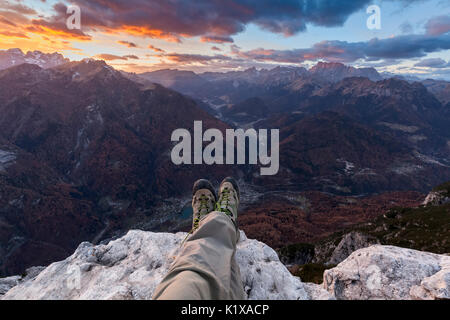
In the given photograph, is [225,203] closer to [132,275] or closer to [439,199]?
[132,275]

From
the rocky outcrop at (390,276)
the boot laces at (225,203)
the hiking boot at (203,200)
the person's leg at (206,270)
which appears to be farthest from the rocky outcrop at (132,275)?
the person's leg at (206,270)

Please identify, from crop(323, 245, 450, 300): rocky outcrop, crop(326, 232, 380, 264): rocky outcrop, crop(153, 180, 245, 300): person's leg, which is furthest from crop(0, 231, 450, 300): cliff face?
crop(326, 232, 380, 264): rocky outcrop

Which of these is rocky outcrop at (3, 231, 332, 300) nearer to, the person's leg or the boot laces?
the boot laces

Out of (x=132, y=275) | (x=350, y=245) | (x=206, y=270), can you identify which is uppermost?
(x=206, y=270)

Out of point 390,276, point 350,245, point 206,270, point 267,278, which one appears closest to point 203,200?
point 267,278

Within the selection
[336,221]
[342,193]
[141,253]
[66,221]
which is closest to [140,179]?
[66,221]

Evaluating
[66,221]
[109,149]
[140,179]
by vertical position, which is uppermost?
[109,149]
